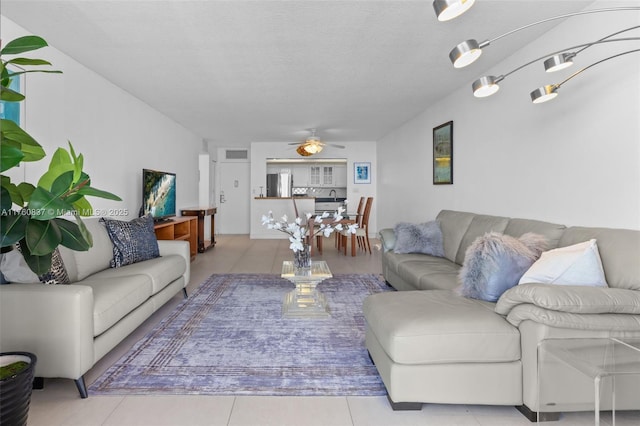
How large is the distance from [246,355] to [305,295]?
1.08 m

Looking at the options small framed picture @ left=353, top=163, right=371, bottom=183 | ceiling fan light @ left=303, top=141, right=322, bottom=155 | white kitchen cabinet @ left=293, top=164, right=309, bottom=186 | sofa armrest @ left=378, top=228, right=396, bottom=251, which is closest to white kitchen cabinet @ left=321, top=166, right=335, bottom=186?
white kitchen cabinet @ left=293, top=164, right=309, bottom=186

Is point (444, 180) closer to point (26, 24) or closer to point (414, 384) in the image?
point (414, 384)

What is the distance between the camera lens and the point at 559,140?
271 centimetres

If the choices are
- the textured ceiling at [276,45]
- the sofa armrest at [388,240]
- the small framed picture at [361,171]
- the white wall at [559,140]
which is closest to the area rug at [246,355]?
the sofa armrest at [388,240]

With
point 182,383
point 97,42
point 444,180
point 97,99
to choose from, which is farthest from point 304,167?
point 182,383

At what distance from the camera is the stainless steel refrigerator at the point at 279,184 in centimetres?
953

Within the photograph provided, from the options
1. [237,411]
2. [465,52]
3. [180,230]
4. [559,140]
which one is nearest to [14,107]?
[237,411]

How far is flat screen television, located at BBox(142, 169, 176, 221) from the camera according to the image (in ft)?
15.2

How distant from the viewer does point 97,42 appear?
9.78ft

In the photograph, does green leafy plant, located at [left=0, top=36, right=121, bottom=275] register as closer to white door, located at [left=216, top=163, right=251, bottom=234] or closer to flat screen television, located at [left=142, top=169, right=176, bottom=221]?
flat screen television, located at [left=142, top=169, right=176, bottom=221]

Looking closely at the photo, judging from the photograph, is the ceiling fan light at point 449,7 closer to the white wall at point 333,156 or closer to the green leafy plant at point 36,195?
the green leafy plant at point 36,195

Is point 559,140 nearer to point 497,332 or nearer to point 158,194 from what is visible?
point 497,332

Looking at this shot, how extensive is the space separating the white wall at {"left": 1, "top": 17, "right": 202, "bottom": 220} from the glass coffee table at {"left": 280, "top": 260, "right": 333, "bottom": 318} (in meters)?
2.41

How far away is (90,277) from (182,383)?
1.36 meters
